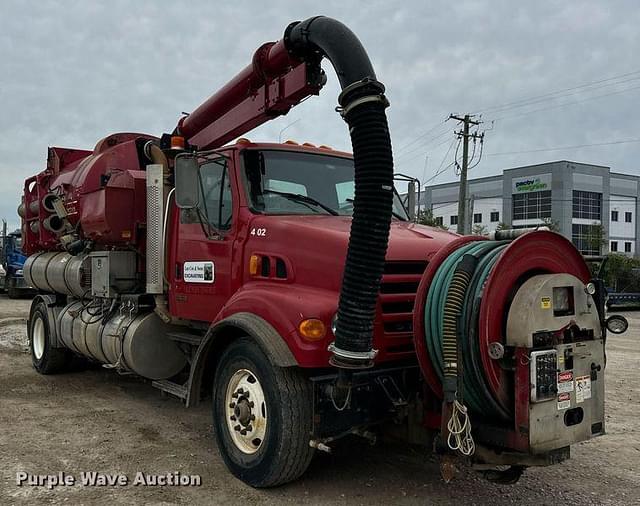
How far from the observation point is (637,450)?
17.6 feet

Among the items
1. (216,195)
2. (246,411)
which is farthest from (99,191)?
(246,411)

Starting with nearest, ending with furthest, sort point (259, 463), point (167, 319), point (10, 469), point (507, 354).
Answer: point (507, 354) → point (259, 463) → point (10, 469) → point (167, 319)

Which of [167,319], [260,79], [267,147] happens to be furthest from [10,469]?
[260,79]

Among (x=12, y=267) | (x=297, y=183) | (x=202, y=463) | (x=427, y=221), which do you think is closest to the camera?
(x=202, y=463)

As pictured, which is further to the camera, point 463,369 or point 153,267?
point 153,267

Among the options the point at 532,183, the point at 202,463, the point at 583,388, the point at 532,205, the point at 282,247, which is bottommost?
the point at 202,463

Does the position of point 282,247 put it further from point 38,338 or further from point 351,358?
point 38,338

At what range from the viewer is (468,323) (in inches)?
137

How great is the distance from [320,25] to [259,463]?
2994mm

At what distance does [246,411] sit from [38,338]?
5.41 metres

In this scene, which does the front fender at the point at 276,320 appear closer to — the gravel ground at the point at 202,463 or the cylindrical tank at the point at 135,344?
the gravel ground at the point at 202,463

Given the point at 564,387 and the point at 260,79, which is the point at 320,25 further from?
the point at 564,387

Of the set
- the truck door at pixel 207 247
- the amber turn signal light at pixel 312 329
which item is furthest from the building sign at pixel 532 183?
the amber turn signal light at pixel 312 329

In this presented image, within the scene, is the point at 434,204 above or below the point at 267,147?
above
